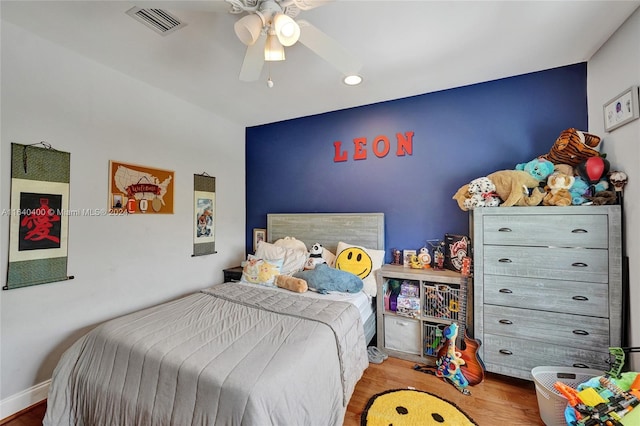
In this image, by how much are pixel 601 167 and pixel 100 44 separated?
3.56 metres

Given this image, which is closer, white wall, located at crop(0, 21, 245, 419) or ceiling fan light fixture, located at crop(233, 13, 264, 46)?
ceiling fan light fixture, located at crop(233, 13, 264, 46)

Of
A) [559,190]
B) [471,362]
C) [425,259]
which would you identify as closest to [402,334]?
[471,362]

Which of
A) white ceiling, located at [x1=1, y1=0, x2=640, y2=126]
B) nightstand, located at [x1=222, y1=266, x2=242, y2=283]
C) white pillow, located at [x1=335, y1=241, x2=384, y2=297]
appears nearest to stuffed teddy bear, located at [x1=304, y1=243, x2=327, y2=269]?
white pillow, located at [x1=335, y1=241, x2=384, y2=297]

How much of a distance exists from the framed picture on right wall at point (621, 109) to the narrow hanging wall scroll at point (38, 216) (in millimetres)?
3743

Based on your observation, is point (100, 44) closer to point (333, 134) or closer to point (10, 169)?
point (10, 169)

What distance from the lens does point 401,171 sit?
9.29ft

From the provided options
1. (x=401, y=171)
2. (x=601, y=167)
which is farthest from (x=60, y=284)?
(x=601, y=167)

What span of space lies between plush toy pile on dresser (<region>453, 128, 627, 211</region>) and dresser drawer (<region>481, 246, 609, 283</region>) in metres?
0.34

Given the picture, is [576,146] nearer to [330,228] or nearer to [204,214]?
[330,228]

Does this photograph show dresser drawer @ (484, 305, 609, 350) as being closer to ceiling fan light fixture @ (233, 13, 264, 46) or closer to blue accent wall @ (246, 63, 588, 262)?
blue accent wall @ (246, 63, 588, 262)

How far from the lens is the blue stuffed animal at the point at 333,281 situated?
7.61 ft

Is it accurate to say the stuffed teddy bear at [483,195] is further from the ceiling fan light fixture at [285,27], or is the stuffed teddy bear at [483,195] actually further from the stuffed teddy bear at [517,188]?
the ceiling fan light fixture at [285,27]

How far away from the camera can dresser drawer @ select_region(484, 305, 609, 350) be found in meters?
1.75

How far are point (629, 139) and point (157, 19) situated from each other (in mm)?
2992
